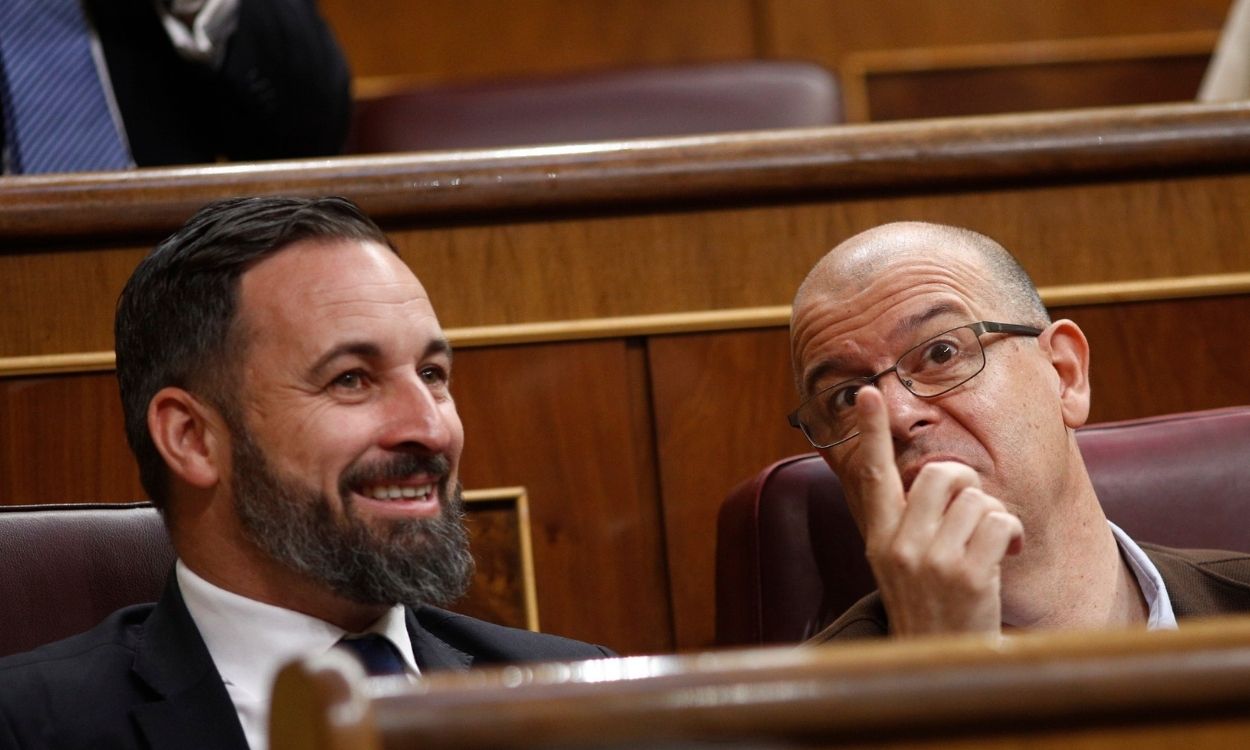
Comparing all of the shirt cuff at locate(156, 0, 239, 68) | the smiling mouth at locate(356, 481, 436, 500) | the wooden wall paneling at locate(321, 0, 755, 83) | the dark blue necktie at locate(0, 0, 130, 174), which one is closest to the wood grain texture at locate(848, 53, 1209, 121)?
the wooden wall paneling at locate(321, 0, 755, 83)

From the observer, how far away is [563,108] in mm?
2223

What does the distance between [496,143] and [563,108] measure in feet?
0.38

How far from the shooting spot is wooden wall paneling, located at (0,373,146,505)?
1.33m

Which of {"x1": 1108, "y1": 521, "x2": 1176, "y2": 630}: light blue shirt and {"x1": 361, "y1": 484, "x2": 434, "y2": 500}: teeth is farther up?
{"x1": 361, "y1": 484, "x2": 434, "y2": 500}: teeth

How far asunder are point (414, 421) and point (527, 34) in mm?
1858

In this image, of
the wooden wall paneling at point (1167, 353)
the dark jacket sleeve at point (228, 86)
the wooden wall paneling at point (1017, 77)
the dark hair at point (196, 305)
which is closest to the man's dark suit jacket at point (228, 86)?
the dark jacket sleeve at point (228, 86)

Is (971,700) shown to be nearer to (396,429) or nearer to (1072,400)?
(396,429)

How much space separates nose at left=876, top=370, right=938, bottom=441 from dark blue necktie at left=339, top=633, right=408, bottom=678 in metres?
0.40

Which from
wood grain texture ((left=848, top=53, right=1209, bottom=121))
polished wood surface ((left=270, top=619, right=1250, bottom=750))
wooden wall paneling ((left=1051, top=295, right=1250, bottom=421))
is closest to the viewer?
polished wood surface ((left=270, top=619, right=1250, bottom=750))

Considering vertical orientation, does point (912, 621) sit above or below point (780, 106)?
below

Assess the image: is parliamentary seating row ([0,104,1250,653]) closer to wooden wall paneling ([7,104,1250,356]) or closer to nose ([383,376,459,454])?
wooden wall paneling ([7,104,1250,356])

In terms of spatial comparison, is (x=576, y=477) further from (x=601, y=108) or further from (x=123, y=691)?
(x=601, y=108)

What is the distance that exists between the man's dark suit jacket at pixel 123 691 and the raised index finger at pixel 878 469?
1.43ft

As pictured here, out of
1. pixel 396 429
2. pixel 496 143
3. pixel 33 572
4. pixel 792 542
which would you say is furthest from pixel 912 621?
pixel 496 143
